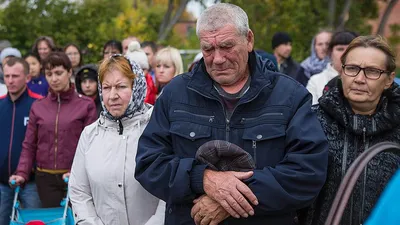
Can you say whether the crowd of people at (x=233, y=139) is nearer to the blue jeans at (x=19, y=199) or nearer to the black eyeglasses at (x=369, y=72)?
the black eyeglasses at (x=369, y=72)

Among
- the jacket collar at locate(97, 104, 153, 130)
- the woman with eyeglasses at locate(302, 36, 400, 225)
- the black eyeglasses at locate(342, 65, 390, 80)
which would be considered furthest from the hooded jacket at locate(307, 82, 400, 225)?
the jacket collar at locate(97, 104, 153, 130)

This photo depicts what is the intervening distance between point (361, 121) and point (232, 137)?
78 centimetres

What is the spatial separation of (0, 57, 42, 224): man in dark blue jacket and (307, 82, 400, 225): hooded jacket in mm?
3661

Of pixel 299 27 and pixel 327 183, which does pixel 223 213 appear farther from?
Answer: pixel 299 27

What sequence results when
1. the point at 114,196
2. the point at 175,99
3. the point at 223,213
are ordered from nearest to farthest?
the point at 223,213 → the point at 175,99 → the point at 114,196

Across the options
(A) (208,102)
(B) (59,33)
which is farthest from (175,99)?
(B) (59,33)

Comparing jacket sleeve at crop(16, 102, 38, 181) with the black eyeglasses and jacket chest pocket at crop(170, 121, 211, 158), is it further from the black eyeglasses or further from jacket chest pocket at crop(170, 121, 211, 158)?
the black eyeglasses

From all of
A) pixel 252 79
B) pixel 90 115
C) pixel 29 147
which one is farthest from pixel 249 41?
pixel 29 147

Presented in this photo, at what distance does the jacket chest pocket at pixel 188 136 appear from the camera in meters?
3.63

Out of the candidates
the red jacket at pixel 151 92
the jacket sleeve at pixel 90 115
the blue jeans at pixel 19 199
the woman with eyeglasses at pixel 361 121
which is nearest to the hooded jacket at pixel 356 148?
the woman with eyeglasses at pixel 361 121

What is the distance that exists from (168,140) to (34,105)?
3.25 m

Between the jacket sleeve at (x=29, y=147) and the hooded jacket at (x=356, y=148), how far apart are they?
11.2 ft

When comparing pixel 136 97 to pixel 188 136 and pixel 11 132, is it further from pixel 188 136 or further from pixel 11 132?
pixel 11 132

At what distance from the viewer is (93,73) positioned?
25.8 ft
